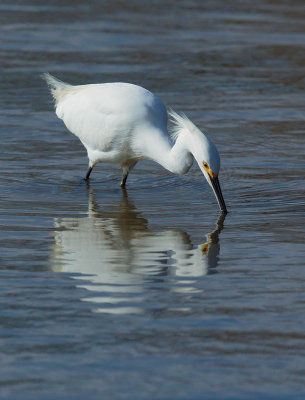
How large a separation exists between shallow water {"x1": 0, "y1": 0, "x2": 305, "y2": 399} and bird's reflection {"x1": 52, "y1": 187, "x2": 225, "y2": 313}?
0.6 inches

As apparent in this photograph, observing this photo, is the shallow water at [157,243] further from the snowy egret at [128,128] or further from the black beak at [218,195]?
the snowy egret at [128,128]

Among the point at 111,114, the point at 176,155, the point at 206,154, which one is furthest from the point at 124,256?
the point at 111,114

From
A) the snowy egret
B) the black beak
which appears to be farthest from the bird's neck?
the black beak

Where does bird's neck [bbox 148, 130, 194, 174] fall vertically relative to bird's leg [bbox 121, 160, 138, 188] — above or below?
above

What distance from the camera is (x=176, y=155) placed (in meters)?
8.21

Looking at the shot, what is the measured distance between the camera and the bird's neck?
8148 millimetres

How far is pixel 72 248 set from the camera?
6.71 metres

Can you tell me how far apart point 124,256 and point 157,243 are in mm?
524

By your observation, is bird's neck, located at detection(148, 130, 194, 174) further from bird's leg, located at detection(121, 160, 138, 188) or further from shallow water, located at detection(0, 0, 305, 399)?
bird's leg, located at detection(121, 160, 138, 188)

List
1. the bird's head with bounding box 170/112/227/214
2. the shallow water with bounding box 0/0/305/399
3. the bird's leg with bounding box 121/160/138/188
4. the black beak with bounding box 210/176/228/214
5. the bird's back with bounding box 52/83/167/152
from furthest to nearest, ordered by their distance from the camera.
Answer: the bird's leg with bounding box 121/160/138/188
the bird's back with bounding box 52/83/167/152
the black beak with bounding box 210/176/228/214
the bird's head with bounding box 170/112/227/214
the shallow water with bounding box 0/0/305/399

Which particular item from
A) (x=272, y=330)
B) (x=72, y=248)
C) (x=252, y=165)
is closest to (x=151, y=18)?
(x=252, y=165)

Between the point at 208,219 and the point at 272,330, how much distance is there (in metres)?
2.73

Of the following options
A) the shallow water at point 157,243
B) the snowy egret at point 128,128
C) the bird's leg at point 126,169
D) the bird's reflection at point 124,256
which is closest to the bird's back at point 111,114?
the snowy egret at point 128,128

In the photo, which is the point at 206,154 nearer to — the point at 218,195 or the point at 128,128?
the point at 218,195
